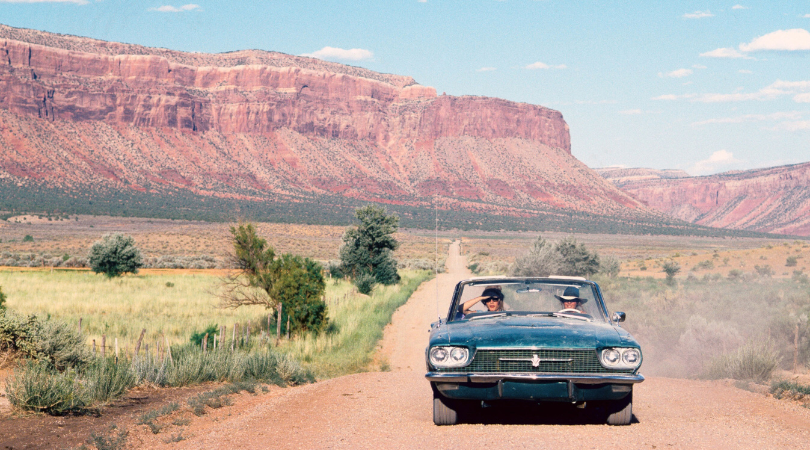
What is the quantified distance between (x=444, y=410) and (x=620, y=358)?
1.75 meters

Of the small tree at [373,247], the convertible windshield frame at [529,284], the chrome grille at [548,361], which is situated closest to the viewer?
the chrome grille at [548,361]

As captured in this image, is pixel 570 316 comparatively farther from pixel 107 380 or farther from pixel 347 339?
pixel 347 339

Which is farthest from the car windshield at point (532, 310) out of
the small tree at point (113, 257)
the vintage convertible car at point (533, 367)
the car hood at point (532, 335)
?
the small tree at point (113, 257)

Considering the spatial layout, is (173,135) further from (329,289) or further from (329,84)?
(329,289)

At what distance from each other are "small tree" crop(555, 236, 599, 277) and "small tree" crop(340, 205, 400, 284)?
8.48m

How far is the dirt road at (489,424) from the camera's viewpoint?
6520 millimetres

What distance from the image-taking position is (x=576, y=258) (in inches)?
1405

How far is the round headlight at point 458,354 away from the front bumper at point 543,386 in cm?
20

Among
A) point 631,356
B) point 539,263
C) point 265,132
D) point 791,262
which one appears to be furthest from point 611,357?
point 265,132

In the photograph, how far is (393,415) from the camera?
8.18 metres

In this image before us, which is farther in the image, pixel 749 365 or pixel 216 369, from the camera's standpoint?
pixel 749 365

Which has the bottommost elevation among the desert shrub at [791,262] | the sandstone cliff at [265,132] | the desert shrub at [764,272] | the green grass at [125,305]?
the green grass at [125,305]

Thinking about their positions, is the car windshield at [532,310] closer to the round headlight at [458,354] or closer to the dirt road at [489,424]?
the dirt road at [489,424]

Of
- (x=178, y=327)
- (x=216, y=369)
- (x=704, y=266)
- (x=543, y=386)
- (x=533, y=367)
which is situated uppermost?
(x=533, y=367)
